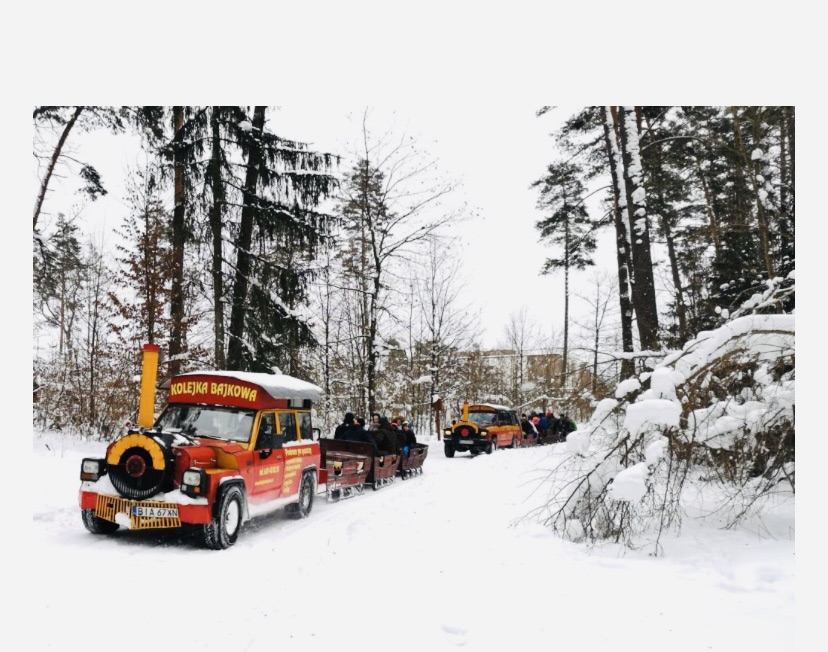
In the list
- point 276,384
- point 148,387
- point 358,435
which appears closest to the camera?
point 148,387

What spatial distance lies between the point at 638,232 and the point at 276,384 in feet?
21.4

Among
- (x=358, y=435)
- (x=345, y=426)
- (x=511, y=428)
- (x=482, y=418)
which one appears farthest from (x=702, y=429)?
(x=511, y=428)

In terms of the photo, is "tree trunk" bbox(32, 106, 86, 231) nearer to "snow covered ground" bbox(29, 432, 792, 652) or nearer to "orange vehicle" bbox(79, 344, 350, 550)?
"orange vehicle" bbox(79, 344, 350, 550)

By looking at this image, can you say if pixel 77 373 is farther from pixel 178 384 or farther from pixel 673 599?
pixel 673 599

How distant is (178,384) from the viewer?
28.8 ft

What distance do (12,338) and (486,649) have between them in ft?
14.7

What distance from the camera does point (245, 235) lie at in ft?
55.9

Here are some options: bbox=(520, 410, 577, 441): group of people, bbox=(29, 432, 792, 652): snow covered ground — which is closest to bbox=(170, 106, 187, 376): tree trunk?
bbox=(29, 432, 792, 652): snow covered ground

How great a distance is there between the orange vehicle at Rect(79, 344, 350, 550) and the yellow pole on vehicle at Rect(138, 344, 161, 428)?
0.5 inches

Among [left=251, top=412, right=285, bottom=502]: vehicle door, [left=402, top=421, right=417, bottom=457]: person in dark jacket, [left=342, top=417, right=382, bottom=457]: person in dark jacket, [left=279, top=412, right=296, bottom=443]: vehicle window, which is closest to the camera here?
[left=251, top=412, right=285, bottom=502]: vehicle door

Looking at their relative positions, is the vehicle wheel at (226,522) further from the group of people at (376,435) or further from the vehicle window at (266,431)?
the group of people at (376,435)

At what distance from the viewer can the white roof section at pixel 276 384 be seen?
8680 mm

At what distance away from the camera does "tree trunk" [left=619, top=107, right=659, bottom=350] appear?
10273mm

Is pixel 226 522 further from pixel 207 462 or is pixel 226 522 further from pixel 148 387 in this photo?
pixel 148 387
